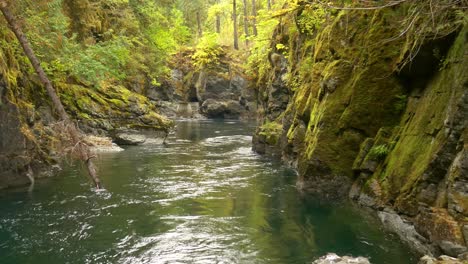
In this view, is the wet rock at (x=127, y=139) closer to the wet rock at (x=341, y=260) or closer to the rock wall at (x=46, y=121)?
the rock wall at (x=46, y=121)

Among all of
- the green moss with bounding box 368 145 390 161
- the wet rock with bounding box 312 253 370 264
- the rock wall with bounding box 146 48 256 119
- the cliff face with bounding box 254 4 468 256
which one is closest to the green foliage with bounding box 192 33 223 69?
the rock wall with bounding box 146 48 256 119

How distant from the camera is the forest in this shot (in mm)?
7281

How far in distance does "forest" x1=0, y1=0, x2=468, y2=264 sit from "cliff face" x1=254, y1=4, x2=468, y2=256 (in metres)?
0.04

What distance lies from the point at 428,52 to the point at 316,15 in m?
7.56

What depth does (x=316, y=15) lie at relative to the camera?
51.8 feet

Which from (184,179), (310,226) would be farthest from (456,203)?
(184,179)

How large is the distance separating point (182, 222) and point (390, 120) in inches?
218

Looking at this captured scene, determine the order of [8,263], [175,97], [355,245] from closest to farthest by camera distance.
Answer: [8,263]
[355,245]
[175,97]

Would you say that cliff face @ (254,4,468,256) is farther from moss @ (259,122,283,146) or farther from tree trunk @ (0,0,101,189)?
tree trunk @ (0,0,101,189)

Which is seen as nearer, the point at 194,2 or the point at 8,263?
the point at 8,263

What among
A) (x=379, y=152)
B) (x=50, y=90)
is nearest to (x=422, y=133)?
(x=379, y=152)

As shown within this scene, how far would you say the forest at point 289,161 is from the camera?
7.28 metres

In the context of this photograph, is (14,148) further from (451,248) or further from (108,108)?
(451,248)

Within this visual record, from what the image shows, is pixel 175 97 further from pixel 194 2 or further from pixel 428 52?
pixel 428 52
